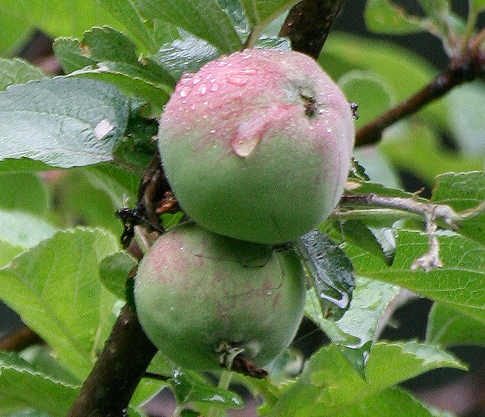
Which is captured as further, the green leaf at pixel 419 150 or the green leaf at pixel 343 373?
the green leaf at pixel 419 150

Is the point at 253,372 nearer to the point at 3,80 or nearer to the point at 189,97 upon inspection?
the point at 189,97

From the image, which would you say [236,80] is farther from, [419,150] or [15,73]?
[419,150]

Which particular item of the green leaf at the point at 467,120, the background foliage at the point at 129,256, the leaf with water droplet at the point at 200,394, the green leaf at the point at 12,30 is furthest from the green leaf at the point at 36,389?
the green leaf at the point at 467,120

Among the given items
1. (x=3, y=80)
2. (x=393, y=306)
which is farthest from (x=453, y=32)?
(x=3, y=80)

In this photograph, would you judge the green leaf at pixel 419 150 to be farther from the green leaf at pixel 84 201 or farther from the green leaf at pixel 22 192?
the green leaf at pixel 22 192

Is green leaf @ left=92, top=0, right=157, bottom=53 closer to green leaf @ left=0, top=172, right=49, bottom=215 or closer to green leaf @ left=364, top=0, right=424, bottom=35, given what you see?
green leaf @ left=0, top=172, right=49, bottom=215

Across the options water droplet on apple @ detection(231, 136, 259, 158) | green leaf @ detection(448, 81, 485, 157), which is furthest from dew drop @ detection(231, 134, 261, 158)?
green leaf @ detection(448, 81, 485, 157)
